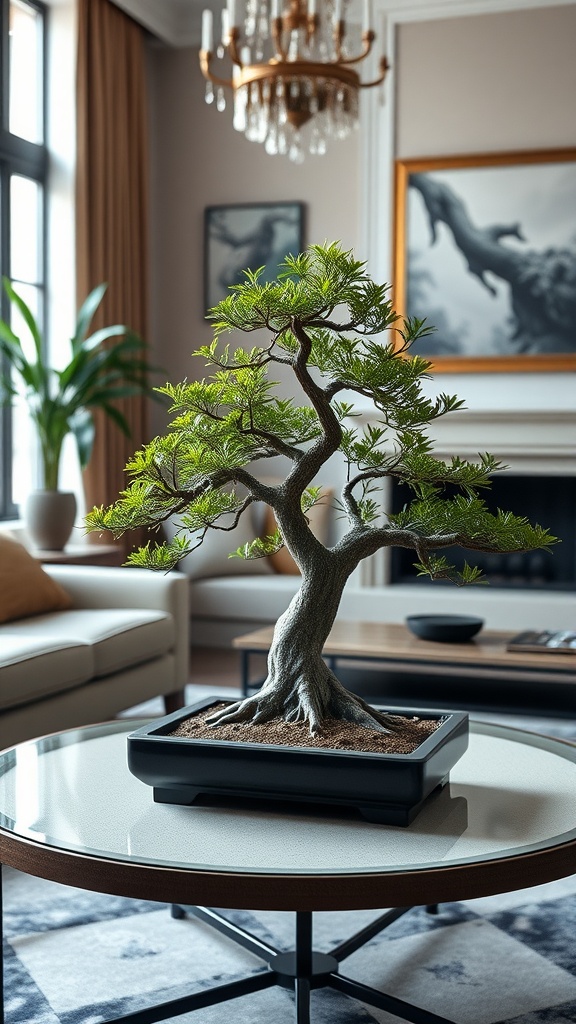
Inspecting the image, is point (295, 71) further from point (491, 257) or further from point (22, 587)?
point (491, 257)

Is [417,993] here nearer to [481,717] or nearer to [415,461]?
[415,461]

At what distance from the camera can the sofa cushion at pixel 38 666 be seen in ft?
8.72

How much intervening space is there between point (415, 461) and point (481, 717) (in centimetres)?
242

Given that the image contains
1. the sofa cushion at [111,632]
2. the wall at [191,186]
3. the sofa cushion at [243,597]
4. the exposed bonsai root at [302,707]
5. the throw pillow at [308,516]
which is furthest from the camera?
the wall at [191,186]

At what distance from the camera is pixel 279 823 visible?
4.73ft

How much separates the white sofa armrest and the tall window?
1342mm

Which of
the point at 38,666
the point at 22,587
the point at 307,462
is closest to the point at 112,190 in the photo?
the point at 22,587

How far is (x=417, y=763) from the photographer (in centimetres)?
139

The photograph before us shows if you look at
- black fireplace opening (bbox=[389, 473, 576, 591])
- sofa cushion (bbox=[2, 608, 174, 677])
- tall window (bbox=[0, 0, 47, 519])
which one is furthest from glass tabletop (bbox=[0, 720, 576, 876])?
black fireplace opening (bbox=[389, 473, 576, 591])

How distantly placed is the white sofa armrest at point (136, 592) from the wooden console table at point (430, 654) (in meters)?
0.21

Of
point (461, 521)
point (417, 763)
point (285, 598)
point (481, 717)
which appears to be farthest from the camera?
point (285, 598)

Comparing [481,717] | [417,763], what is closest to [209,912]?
[417,763]

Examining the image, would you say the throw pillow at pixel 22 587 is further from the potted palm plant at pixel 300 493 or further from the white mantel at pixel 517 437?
the white mantel at pixel 517 437

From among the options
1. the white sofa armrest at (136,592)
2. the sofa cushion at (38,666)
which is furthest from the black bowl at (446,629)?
the sofa cushion at (38,666)
